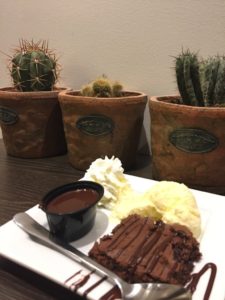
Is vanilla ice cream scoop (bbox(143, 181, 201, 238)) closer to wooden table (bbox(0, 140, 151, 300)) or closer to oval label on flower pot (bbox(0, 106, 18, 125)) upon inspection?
wooden table (bbox(0, 140, 151, 300))

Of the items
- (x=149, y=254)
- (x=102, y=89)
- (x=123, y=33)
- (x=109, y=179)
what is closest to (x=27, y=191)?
(x=109, y=179)

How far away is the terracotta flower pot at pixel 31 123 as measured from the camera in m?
0.94

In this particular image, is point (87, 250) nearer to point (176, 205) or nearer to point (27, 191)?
point (176, 205)

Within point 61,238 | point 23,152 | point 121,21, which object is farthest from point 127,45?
point 61,238

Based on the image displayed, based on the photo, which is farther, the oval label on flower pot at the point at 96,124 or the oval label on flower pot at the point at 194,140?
the oval label on flower pot at the point at 96,124

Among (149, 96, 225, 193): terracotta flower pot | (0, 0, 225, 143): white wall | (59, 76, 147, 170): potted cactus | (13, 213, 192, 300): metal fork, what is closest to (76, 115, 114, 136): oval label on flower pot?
(59, 76, 147, 170): potted cactus

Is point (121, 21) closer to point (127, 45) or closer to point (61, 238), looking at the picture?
point (127, 45)

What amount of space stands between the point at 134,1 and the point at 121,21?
0.22 feet

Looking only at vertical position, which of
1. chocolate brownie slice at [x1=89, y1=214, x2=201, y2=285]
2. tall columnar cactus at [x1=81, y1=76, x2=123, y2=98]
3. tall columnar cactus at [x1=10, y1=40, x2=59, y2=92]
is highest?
tall columnar cactus at [x1=10, y1=40, x2=59, y2=92]

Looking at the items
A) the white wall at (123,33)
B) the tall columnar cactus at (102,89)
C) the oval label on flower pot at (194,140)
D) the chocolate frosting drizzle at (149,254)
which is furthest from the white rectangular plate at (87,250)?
the white wall at (123,33)

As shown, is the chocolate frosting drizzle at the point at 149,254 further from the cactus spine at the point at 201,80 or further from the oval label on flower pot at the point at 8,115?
the oval label on flower pot at the point at 8,115

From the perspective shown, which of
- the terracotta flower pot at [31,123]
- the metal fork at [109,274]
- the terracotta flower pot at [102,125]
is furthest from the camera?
the terracotta flower pot at [31,123]

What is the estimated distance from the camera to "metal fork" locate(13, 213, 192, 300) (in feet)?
1.30

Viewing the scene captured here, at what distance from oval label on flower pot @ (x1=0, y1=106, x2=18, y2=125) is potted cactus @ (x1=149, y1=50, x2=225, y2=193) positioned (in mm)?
445
